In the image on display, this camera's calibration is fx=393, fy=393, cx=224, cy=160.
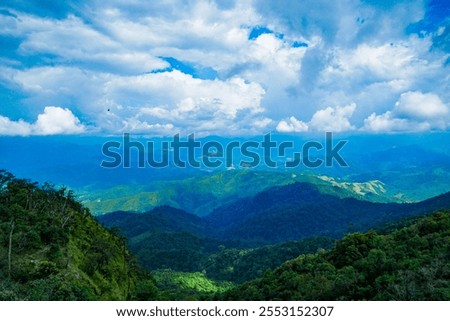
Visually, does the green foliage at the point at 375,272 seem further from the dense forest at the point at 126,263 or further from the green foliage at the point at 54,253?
the green foliage at the point at 54,253

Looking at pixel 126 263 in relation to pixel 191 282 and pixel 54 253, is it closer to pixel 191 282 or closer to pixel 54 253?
pixel 54 253

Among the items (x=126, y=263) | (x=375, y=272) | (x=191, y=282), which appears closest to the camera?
(x=375, y=272)

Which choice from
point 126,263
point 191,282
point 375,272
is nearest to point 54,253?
point 126,263

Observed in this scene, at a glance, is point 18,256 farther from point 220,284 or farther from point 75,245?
point 220,284

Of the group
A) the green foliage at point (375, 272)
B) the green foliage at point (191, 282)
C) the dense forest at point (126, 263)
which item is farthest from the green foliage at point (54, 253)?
the green foliage at point (191, 282)

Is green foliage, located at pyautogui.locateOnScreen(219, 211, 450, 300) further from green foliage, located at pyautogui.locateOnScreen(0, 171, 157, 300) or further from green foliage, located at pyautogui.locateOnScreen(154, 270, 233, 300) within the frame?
green foliage, located at pyautogui.locateOnScreen(154, 270, 233, 300)

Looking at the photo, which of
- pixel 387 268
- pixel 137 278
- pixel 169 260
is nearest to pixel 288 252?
pixel 169 260
